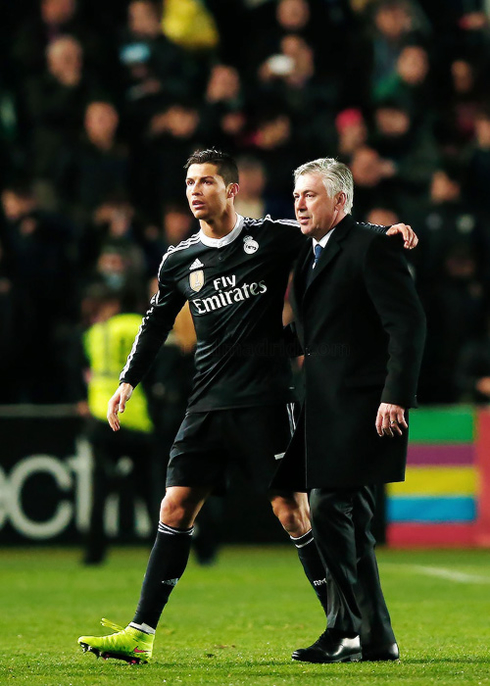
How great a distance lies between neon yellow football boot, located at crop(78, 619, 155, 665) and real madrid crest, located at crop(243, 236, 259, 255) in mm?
1745

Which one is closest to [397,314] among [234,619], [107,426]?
[234,619]

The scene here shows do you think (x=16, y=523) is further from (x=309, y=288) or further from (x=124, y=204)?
(x=309, y=288)

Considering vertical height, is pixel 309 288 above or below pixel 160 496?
above

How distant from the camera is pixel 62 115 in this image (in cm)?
1378

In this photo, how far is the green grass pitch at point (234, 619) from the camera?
5.72 metres

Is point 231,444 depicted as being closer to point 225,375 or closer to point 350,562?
point 225,375

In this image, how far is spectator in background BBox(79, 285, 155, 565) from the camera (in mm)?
11297

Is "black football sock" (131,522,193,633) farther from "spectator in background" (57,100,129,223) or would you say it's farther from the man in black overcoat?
"spectator in background" (57,100,129,223)

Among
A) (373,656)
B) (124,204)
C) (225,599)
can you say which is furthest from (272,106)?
(373,656)

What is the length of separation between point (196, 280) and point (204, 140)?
753cm

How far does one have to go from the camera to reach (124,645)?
6094 mm

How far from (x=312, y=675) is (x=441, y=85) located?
37.4ft

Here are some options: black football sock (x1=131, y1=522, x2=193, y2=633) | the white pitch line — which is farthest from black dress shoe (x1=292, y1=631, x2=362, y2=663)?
the white pitch line

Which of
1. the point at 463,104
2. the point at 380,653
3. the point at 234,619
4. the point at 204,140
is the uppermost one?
the point at 463,104
